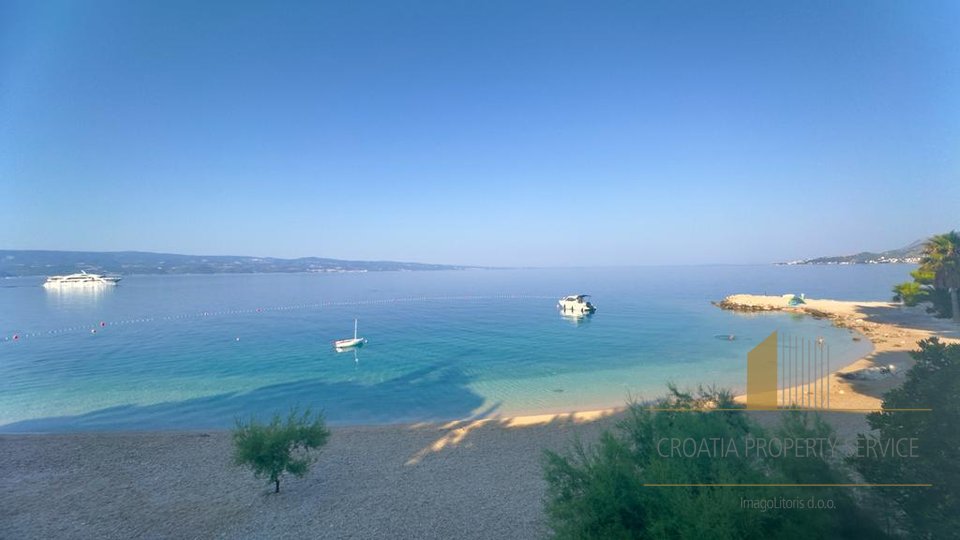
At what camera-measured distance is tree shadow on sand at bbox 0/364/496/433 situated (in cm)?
1888

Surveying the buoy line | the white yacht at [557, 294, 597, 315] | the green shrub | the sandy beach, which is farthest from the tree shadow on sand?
the green shrub

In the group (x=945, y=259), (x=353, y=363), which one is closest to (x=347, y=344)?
(x=353, y=363)

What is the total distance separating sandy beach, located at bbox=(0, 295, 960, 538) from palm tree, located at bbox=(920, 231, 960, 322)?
24.4 m

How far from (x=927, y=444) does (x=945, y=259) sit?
3956 centimetres

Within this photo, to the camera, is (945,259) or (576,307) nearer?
(945,259)

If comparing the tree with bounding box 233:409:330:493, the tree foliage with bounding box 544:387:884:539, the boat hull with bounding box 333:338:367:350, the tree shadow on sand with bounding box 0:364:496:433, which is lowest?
the tree shadow on sand with bounding box 0:364:496:433

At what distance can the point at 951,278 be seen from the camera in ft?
107

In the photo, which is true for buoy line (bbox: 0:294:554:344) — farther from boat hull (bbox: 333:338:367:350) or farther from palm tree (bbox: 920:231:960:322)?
palm tree (bbox: 920:231:960:322)

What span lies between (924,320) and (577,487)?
4923 centimetres

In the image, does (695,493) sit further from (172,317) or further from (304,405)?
(172,317)

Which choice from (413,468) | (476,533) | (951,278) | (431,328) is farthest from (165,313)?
(951,278)

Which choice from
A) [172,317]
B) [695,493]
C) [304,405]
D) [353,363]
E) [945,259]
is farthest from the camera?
[172,317]

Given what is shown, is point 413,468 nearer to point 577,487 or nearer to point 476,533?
point 476,533

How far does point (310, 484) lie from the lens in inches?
454
